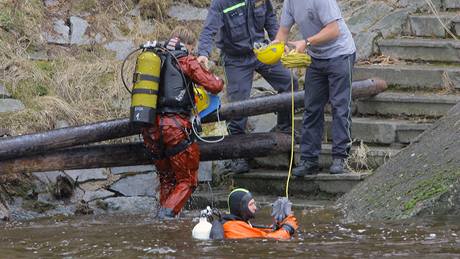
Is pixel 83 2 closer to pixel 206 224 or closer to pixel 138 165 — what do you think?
pixel 138 165

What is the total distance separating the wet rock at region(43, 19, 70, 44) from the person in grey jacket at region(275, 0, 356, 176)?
3637 millimetres

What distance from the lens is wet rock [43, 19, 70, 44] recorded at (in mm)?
12672

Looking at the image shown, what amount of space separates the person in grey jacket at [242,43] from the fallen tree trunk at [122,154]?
15.0 inches

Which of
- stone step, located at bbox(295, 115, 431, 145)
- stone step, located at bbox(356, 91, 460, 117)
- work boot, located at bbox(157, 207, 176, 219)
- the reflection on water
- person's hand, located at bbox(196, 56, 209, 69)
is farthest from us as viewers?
stone step, located at bbox(356, 91, 460, 117)

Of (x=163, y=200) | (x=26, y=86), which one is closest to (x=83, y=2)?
(x=26, y=86)

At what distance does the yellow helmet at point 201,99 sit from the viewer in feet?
32.3

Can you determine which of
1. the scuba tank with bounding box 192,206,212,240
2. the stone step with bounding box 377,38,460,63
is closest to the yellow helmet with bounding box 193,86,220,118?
the scuba tank with bounding box 192,206,212,240

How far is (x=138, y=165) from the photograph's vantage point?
34.7 feet

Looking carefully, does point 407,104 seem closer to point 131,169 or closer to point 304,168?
point 304,168

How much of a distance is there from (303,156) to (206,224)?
2810mm

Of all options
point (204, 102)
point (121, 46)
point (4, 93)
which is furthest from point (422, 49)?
point (4, 93)

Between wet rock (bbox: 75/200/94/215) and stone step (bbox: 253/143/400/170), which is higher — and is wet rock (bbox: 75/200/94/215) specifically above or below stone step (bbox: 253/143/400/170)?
below

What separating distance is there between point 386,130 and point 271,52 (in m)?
1.71

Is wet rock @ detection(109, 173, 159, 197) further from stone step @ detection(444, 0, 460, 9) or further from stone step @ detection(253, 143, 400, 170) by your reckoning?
stone step @ detection(444, 0, 460, 9)
